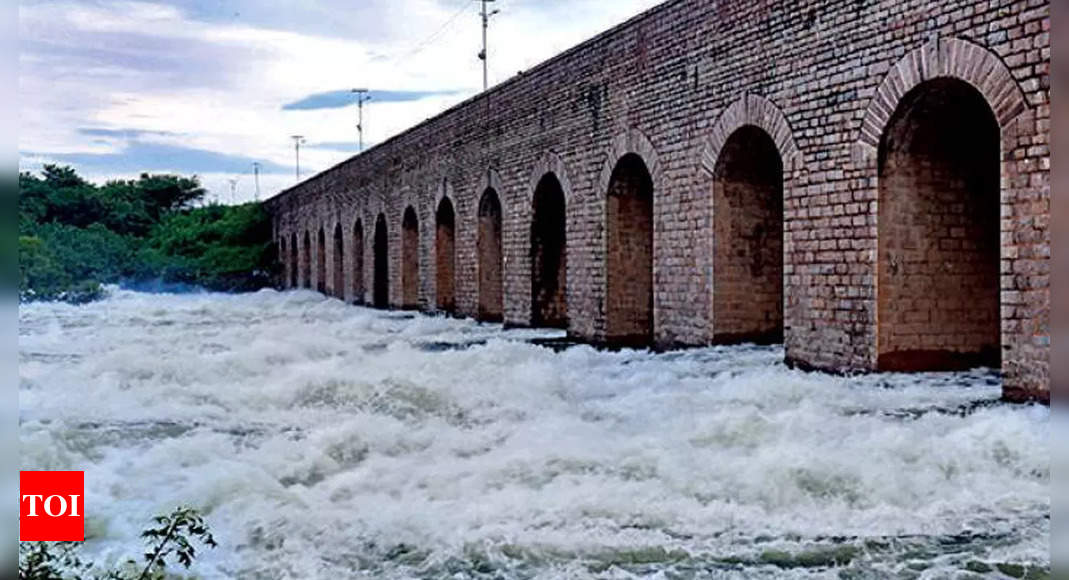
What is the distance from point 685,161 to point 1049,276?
4835 millimetres

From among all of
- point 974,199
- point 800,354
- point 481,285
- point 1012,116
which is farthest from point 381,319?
point 1012,116

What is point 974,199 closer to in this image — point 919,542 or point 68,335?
point 919,542

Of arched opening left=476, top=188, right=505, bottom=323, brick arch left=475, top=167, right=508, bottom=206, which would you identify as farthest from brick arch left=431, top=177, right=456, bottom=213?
brick arch left=475, top=167, right=508, bottom=206

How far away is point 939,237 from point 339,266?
23.6 meters

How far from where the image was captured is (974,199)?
312 inches

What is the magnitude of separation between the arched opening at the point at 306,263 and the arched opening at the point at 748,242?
25209 millimetres

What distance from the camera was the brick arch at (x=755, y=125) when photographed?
8648 mm

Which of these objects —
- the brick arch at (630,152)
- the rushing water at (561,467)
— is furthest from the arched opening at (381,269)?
the rushing water at (561,467)

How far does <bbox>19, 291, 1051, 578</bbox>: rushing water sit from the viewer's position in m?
3.85

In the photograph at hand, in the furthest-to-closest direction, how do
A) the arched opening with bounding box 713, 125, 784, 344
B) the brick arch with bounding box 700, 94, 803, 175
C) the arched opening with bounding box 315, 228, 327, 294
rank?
the arched opening with bounding box 315, 228, 327, 294
the arched opening with bounding box 713, 125, 784, 344
the brick arch with bounding box 700, 94, 803, 175

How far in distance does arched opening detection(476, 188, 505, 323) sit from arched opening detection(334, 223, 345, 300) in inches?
496

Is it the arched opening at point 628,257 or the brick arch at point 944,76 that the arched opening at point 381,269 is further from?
the brick arch at point 944,76

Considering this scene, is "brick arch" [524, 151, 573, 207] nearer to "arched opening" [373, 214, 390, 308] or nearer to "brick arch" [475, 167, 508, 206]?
"brick arch" [475, 167, 508, 206]

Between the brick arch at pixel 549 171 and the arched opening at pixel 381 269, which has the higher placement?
the brick arch at pixel 549 171
